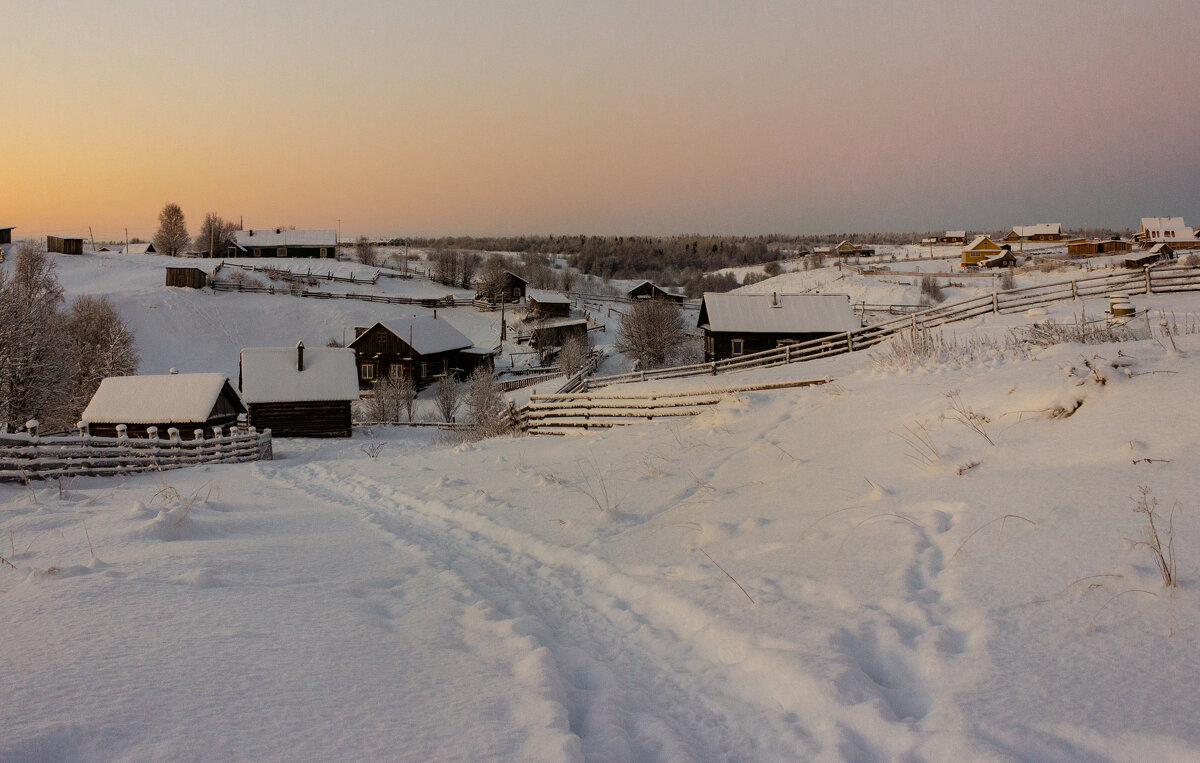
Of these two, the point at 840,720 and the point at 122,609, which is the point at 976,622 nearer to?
the point at 840,720

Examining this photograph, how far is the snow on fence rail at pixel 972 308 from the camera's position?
21.3 metres

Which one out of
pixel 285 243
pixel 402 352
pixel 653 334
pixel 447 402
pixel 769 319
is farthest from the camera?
pixel 285 243

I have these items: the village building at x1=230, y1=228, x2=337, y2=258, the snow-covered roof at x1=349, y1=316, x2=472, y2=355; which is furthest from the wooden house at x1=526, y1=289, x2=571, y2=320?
the village building at x1=230, y1=228, x2=337, y2=258

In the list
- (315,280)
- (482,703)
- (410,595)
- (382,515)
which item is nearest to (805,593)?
(482,703)

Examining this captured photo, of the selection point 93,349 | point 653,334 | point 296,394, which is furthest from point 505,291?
point 296,394

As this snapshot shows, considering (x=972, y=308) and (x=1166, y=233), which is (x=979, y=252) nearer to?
(x=1166, y=233)

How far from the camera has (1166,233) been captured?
92.0 m

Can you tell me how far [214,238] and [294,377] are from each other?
3179 inches

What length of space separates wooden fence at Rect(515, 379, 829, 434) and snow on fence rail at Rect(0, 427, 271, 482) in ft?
31.6

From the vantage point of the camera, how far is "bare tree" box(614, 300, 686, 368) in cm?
5628

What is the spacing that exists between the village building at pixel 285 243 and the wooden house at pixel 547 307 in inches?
1640

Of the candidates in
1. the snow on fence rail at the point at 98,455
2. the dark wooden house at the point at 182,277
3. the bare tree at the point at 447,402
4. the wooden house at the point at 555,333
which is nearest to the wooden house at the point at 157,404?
the snow on fence rail at the point at 98,455

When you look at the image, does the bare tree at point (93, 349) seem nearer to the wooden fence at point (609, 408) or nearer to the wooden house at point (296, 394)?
the wooden house at point (296, 394)

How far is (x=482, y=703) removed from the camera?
137 inches
